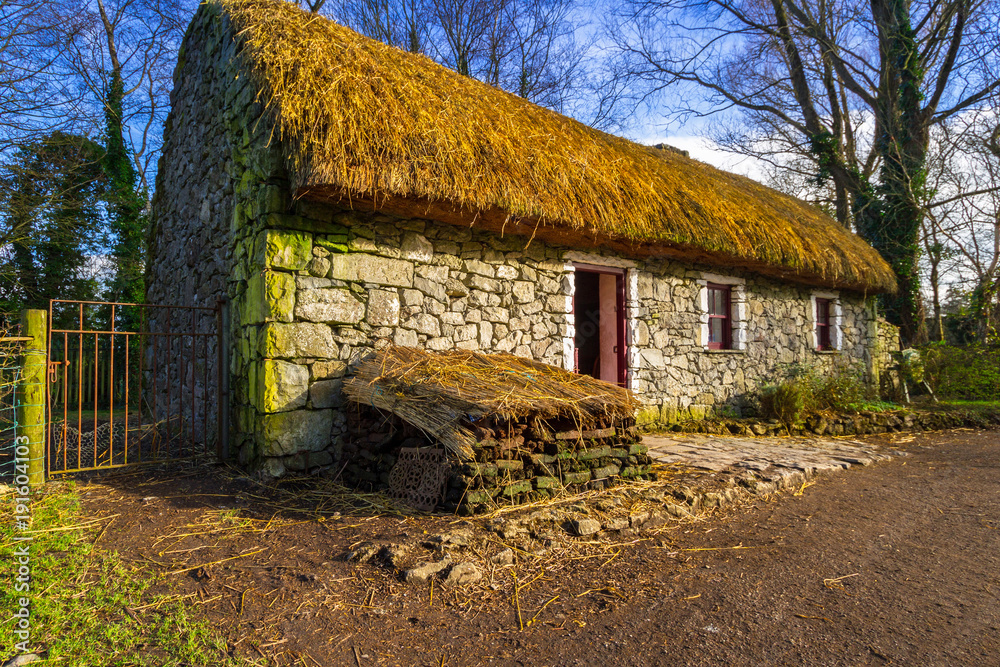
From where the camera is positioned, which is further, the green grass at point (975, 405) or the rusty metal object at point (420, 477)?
the green grass at point (975, 405)

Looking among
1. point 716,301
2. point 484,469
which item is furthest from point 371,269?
point 716,301

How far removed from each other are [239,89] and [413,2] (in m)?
10.6

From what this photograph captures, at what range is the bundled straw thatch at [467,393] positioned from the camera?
12.1ft

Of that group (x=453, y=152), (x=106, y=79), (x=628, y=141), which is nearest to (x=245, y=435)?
(x=453, y=152)

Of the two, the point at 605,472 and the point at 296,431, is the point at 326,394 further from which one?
the point at 605,472

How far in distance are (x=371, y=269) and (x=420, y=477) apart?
77.0 inches

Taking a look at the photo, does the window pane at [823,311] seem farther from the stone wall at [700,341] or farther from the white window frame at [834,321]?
the stone wall at [700,341]

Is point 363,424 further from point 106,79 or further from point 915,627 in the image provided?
point 106,79

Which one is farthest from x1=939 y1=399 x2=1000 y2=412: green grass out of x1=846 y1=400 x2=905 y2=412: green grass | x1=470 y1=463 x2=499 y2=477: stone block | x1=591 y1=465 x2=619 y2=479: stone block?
x1=470 y1=463 x2=499 y2=477: stone block

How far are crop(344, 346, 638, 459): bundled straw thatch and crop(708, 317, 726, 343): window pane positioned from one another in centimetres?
408

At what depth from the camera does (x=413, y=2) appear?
1388 cm

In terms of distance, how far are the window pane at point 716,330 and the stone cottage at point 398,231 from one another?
0.29 ft

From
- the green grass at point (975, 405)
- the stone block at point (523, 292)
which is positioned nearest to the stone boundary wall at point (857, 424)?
the green grass at point (975, 405)

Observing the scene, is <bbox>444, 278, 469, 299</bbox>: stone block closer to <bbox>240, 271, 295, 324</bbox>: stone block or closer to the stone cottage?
the stone cottage
